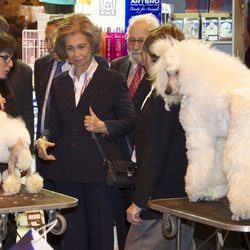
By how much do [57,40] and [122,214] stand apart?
36.4 inches

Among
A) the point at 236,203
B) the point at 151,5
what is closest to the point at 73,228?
the point at 236,203

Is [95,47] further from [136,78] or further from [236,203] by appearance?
[236,203]

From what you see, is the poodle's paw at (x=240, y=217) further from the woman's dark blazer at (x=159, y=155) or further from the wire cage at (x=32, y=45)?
the wire cage at (x=32, y=45)

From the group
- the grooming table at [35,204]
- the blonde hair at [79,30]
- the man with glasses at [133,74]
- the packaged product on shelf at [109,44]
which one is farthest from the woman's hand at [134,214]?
the packaged product on shelf at [109,44]

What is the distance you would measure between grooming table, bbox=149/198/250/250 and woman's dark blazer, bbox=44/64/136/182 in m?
0.53

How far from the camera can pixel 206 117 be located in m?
2.25

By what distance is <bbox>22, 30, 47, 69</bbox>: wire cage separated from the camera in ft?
14.3

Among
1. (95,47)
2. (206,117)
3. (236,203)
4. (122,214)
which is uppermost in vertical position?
(95,47)

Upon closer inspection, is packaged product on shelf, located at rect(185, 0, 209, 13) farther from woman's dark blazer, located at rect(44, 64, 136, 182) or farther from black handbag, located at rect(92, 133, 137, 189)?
black handbag, located at rect(92, 133, 137, 189)

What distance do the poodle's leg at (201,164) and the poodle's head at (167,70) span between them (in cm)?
16

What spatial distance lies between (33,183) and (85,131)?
449 mm

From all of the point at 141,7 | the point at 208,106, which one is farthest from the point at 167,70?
the point at 141,7

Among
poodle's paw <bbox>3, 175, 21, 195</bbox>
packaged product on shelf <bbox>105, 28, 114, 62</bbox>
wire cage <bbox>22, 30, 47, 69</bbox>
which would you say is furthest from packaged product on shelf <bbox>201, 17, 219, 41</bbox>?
poodle's paw <bbox>3, 175, 21, 195</bbox>

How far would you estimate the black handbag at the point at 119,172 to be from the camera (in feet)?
9.12
